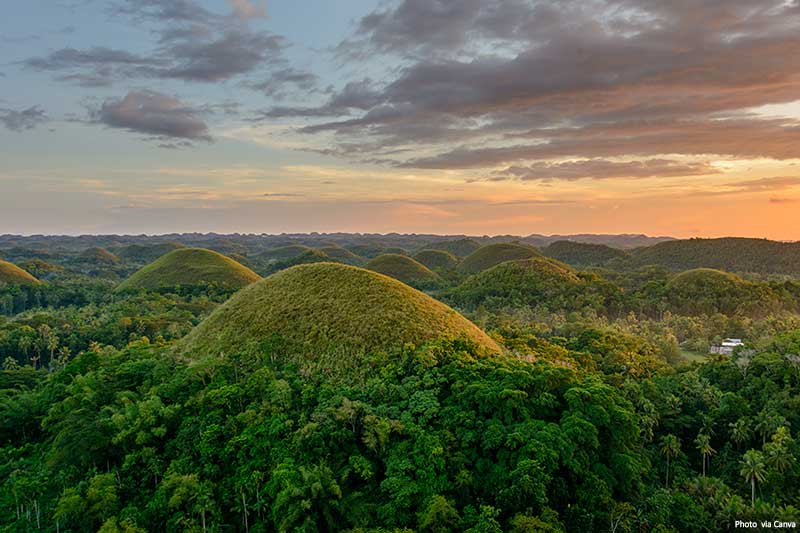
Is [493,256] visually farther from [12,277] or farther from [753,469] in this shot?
[753,469]

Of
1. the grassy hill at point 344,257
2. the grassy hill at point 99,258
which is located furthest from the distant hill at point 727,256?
the grassy hill at point 99,258

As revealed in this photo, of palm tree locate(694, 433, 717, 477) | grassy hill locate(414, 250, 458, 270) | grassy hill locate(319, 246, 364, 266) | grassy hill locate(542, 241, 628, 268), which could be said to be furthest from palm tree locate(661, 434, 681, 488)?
grassy hill locate(542, 241, 628, 268)

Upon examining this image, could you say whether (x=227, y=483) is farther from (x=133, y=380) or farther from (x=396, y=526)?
(x=133, y=380)

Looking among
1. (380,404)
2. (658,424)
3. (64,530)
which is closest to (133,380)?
(64,530)

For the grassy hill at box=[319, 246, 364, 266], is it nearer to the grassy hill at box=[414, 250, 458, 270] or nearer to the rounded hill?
the grassy hill at box=[414, 250, 458, 270]

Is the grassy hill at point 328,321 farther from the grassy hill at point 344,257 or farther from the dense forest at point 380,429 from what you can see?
the grassy hill at point 344,257

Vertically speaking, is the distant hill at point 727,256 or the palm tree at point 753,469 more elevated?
the distant hill at point 727,256
